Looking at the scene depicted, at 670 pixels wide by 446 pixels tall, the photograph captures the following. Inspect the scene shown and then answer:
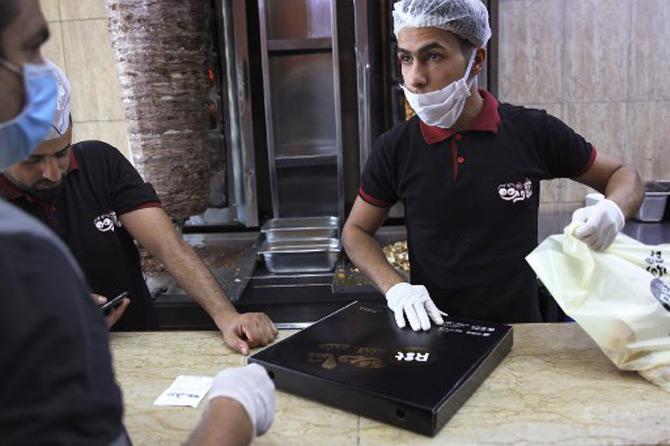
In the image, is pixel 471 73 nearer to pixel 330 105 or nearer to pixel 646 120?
pixel 330 105

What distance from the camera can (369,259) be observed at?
168 centimetres

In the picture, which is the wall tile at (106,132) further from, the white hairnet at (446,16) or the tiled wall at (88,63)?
the white hairnet at (446,16)

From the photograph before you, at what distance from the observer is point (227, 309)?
4.90 ft

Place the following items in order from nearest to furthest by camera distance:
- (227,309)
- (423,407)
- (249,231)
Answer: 1. (423,407)
2. (227,309)
3. (249,231)

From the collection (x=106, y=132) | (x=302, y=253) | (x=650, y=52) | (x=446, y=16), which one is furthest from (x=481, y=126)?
(x=106, y=132)

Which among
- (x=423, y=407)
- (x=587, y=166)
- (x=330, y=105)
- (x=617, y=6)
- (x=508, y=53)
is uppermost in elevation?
(x=617, y=6)

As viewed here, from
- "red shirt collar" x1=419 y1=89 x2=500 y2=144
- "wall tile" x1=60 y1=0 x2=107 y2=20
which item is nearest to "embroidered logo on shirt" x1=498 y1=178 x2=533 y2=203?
"red shirt collar" x1=419 y1=89 x2=500 y2=144

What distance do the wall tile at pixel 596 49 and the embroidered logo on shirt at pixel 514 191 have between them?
146 cm

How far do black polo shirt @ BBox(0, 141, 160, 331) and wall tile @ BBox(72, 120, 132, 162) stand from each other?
1.38 m

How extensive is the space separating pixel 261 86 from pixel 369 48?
0.55 meters

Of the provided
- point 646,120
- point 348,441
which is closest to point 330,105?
point 646,120

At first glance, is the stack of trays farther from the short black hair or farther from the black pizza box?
the short black hair

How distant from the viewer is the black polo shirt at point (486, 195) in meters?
1.62

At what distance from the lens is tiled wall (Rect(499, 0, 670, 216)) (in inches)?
108
